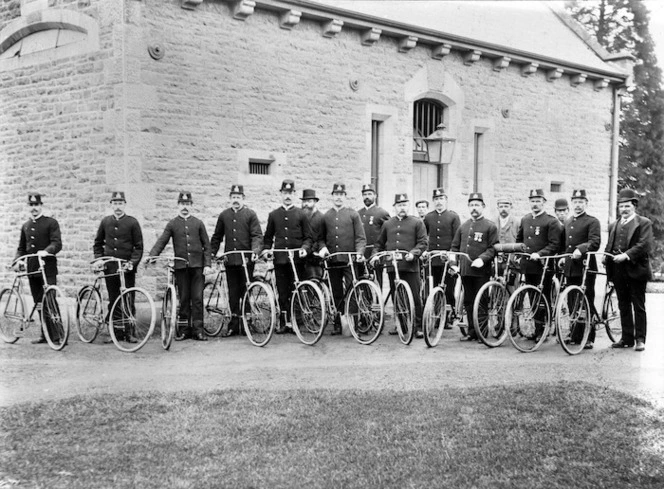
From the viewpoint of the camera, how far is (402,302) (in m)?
9.80

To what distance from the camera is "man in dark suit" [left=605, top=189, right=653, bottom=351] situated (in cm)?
945

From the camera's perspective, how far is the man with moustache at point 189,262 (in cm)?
1007

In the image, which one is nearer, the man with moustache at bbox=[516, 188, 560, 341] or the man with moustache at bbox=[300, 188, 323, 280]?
the man with moustache at bbox=[516, 188, 560, 341]

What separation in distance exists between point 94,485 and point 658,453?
154 inches

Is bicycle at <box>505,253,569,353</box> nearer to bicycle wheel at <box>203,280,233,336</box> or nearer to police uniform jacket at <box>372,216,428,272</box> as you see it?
police uniform jacket at <box>372,216,428,272</box>

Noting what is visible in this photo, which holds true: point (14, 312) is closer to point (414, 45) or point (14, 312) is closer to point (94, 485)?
point (94, 485)

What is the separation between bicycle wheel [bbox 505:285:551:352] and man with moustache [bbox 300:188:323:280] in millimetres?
2810

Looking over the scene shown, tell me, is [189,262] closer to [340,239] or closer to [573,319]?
[340,239]

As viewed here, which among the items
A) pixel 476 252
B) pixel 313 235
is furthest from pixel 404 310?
pixel 313 235

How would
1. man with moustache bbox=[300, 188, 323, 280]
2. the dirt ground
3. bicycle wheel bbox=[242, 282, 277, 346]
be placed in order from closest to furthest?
the dirt ground → bicycle wheel bbox=[242, 282, 277, 346] → man with moustache bbox=[300, 188, 323, 280]

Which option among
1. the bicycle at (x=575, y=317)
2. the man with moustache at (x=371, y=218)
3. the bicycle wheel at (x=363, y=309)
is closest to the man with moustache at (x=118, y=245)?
the bicycle wheel at (x=363, y=309)

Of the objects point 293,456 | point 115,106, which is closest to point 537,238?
point 293,456

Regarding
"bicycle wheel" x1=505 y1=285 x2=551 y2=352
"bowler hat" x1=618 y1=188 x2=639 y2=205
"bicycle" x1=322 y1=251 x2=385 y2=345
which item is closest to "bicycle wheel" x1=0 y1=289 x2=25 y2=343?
Result: "bicycle" x1=322 y1=251 x2=385 y2=345

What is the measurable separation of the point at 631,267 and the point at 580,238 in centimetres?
73
